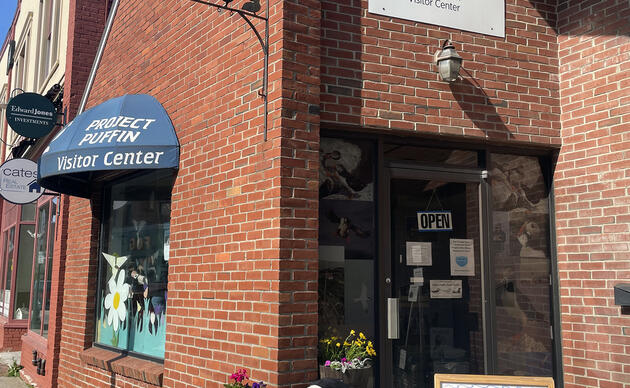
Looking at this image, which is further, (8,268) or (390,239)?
(8,268)

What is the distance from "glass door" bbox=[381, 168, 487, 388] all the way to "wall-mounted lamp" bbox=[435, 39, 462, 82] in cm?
86

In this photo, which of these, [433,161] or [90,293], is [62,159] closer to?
[90,293]

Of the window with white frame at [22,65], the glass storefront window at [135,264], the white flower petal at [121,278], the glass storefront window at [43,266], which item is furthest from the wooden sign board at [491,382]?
the window with white frame at [22,65]

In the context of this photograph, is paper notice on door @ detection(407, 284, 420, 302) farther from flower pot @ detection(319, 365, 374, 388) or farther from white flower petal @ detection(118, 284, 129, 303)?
white flower petal @ detection(118, 284, 129, 303)

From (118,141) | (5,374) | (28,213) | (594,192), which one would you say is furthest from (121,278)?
(28,213)

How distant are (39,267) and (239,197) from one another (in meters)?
7.98

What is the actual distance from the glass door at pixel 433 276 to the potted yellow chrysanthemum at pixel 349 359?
0.33 m

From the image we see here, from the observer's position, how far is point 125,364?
629 cm

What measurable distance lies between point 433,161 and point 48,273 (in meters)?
7.45

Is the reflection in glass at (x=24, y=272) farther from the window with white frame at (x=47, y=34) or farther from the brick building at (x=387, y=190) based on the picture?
the brick building at (x=387, y=190)

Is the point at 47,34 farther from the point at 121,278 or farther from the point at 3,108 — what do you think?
the point at 121,278

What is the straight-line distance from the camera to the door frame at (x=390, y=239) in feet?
16.3

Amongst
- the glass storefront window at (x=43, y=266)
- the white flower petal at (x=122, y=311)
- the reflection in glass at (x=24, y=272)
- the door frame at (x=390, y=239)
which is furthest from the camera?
the reflection in glass at (x=24, y=272)

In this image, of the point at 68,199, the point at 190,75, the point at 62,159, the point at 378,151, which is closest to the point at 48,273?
the point at 68,199
